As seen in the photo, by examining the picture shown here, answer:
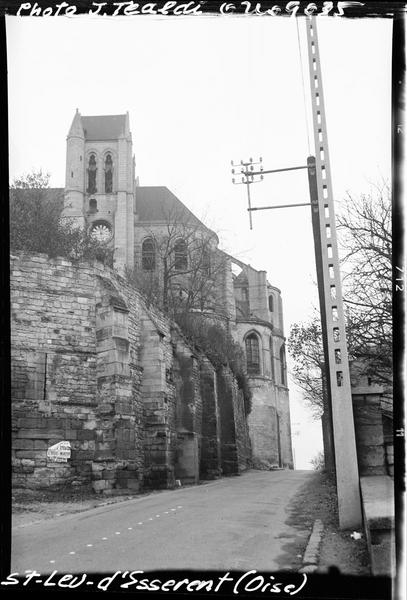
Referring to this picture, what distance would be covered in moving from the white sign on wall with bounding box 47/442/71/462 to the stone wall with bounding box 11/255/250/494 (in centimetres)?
16

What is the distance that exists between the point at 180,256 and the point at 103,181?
25.0 metres

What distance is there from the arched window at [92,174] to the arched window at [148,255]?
8011mm

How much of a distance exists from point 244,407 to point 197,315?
5.14 metres

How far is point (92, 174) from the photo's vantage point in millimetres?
57125

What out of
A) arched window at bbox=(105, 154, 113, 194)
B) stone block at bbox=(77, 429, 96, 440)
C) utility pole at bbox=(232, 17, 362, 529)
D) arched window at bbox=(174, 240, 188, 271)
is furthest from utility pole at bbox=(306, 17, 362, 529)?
arched window at bbox=(105, 154, 113, 194)

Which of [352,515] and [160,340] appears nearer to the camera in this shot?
[352,515]

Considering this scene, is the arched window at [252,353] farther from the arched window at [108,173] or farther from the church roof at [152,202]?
the arched window at [108,173]

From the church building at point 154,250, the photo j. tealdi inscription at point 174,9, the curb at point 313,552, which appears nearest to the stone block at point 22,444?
the curb at point 313,552

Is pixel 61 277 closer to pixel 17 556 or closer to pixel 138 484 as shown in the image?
pixel 138 484

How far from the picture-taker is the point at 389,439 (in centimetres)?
753

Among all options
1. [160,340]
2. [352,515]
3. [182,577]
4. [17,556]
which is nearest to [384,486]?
[352,515]

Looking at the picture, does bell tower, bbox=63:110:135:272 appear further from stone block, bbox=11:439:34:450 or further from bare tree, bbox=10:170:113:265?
stone block, bbox=11:439:34:450

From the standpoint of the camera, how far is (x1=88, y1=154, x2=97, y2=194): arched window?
185 ft

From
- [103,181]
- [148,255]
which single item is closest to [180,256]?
[148,255]
